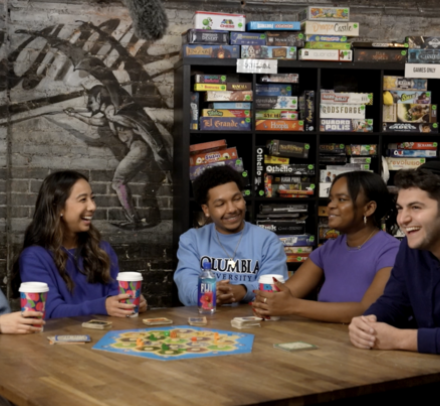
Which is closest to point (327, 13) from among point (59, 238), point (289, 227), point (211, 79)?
point (211, 79)

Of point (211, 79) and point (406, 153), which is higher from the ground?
point (211, 79)

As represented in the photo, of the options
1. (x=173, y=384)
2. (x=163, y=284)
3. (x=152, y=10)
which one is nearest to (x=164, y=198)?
(x=163, y=284)

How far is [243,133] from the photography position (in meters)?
4.68

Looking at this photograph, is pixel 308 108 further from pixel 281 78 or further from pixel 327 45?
pixel 327 45

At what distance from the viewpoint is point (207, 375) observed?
1917 mm

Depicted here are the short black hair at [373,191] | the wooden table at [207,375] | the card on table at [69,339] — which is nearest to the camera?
the wooden table at [207,375]

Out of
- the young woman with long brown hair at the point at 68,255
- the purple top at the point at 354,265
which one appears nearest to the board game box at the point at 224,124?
the young woman with long brown hair at the point at 68,255

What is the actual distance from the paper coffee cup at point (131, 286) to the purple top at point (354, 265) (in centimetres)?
85

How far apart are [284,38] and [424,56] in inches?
39.2

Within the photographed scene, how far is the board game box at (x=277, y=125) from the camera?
15.4 ft

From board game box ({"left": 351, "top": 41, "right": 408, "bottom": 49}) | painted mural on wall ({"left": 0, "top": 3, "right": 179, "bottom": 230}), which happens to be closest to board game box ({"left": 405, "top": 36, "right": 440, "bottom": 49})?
board game box ({"left": 351, "top": 41, "right": 408, "bottom": 49})

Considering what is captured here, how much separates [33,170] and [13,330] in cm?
246

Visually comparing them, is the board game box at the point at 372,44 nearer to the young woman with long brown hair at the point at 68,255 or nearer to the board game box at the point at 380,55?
the board game box at the point at 380,55

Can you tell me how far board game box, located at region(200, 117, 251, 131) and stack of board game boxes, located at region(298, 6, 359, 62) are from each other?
0.58 meters
